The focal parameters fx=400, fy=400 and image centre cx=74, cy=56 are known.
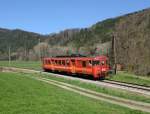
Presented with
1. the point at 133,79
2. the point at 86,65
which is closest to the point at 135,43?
the point at 86,65

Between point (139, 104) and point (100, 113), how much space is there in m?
7.65

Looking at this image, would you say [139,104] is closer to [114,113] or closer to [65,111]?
[114,113]

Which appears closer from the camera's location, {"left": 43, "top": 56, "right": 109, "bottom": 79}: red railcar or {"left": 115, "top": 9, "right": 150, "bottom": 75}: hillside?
{"left": 43, "top": 56, "right": 109, "bottom": 79}: red railcar

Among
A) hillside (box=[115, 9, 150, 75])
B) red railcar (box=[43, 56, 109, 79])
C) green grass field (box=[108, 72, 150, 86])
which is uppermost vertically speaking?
hillside (box=[115, 9, 150, 75])

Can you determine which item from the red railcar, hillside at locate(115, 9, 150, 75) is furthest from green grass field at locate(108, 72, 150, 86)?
hillside at locate(115, 9, 150, 75)

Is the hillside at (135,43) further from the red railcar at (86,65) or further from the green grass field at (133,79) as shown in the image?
the red railcar at (86,65)

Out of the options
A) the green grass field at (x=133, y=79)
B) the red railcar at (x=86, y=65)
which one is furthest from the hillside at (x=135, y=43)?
the red railcar at (x=86, y=65)

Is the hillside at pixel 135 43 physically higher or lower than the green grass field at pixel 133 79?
higher

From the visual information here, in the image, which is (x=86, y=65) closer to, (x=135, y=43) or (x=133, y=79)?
(x=133, y=79)

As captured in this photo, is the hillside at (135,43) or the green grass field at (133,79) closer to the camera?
the green grass field at (133,79)

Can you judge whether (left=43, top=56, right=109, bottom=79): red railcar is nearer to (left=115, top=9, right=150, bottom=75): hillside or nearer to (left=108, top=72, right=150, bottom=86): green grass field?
(left=108, top=72, right=150, bottom=86): green grass field

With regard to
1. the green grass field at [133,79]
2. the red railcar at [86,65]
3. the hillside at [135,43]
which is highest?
the hillside at [135,43]

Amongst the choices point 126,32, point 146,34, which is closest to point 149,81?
point 146,34

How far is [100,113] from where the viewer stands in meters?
16.4
